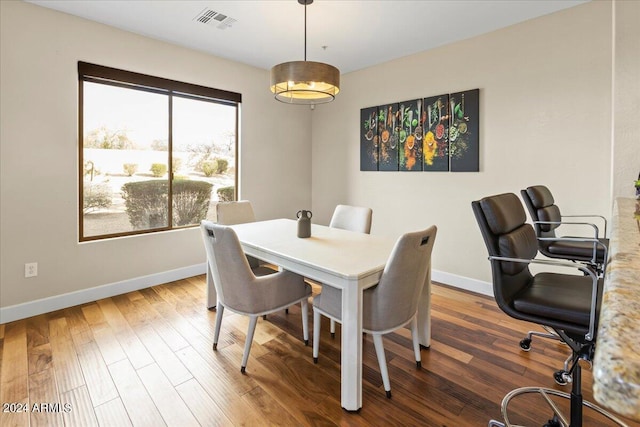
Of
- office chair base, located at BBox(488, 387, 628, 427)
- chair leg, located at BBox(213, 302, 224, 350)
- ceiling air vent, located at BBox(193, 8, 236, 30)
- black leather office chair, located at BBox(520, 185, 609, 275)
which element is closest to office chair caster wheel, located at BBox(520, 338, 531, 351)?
office chair base, located at BBox(488, 387, 628, 427)

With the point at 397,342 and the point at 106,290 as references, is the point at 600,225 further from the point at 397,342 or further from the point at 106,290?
the point at 106,290

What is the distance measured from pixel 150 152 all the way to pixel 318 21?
7.28 ft

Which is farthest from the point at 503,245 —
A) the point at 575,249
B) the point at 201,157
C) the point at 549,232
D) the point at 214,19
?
the point at 201,157

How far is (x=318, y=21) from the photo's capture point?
9.82 ft

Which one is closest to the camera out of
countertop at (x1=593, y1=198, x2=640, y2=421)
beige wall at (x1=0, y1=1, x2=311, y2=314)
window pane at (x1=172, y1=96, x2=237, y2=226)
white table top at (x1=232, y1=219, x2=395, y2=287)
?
countertop at (x1=593, y1=198, x2=640, y2=421)

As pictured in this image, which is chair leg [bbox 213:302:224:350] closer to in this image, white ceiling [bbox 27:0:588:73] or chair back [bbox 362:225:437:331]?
chair back [bbox 362:225:437:331]

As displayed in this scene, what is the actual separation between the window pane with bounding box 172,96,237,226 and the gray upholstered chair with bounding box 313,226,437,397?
2.63 meters

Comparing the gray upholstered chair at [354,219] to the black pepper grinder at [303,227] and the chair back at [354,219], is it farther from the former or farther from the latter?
the black pepper grinder at [303,227]

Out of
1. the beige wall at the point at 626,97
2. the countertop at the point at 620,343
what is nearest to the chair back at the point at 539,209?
the beige wall at the point at 626,97

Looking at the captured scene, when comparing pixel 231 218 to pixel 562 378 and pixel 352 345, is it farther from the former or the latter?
pixel 562 378

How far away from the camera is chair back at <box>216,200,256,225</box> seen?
10.5 feet

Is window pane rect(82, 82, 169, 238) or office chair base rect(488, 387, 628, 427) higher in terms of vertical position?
window pane rect(82, 82, 169, 238)

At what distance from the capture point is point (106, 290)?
10.6 ft

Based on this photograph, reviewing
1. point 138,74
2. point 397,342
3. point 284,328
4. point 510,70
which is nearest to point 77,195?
point 138,74
